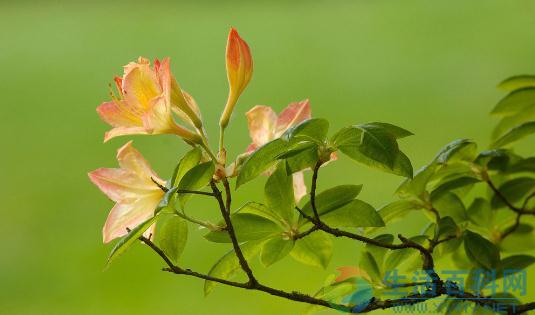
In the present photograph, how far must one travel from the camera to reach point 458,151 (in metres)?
0.66

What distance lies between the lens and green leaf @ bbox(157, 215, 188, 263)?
1.78 ft

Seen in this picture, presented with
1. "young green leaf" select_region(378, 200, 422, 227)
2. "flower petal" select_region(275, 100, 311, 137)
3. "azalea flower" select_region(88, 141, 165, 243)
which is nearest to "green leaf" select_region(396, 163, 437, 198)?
"young green leaf" select_region(378, 200, 422, 227)

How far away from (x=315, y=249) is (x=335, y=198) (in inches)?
2.5

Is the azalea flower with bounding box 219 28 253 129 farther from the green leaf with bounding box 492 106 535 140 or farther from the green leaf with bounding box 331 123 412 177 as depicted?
the green leaf with bounding box 492 106 535 140

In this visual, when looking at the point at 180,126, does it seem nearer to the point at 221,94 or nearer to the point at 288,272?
the point at 288,272

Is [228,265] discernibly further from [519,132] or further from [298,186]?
[519,132]

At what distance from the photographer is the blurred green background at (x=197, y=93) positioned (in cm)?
190

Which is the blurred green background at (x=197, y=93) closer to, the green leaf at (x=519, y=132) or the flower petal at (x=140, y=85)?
the green leaf at (x=519, y=132)

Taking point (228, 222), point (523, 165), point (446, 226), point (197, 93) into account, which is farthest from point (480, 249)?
point (197, 93)

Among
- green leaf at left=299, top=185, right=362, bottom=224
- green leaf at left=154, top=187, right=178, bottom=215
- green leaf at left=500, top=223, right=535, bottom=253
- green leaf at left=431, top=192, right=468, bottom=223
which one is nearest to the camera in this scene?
green leaf at left=154, top=187, right=178, bottom=215

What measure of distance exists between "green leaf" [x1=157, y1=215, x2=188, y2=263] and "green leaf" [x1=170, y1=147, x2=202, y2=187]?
0.04 metres

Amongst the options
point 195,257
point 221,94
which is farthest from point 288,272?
point 221,94

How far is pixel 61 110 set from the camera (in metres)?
2.56

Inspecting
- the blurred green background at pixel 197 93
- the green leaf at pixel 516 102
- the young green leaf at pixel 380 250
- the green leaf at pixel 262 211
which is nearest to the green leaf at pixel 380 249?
the young green leaf at pixel 380 250
